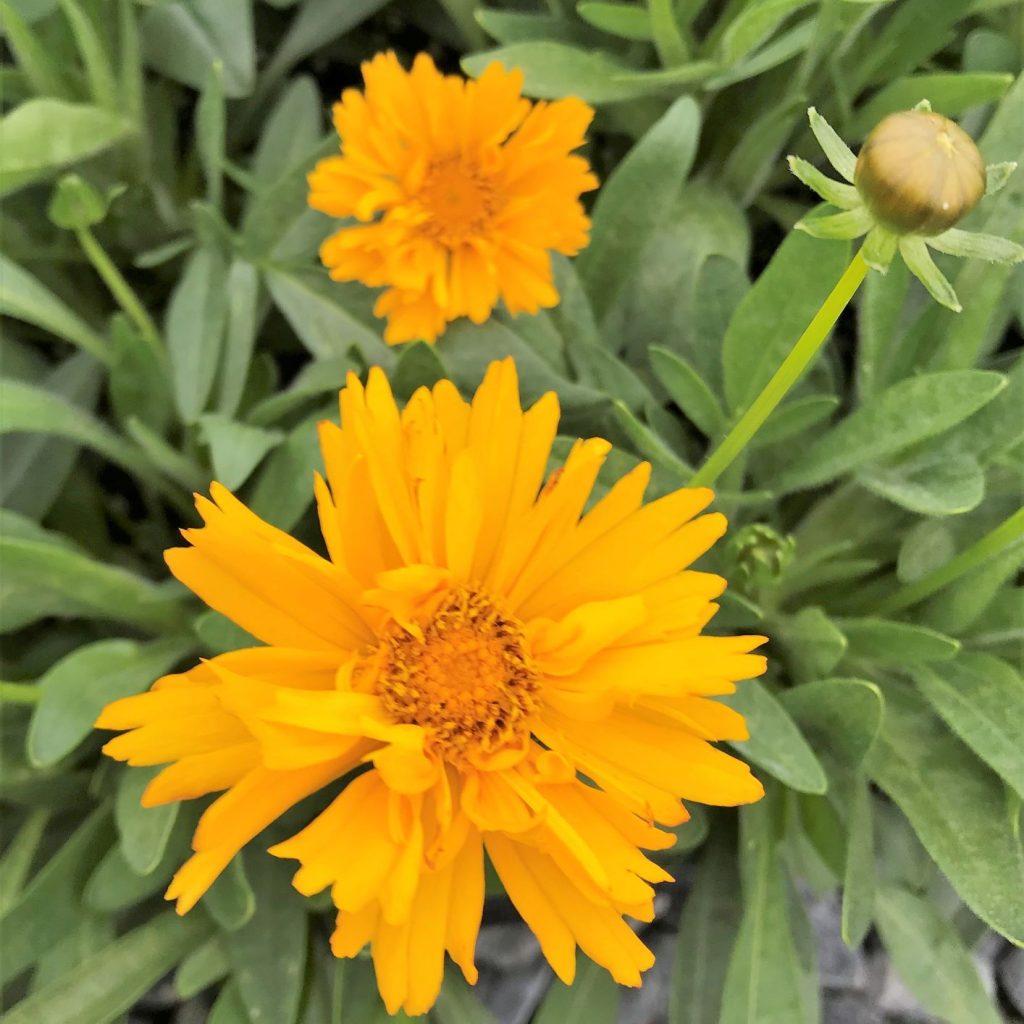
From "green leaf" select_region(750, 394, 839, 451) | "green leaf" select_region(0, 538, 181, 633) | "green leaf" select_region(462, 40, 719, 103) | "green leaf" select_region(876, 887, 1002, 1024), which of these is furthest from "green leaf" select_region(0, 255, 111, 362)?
"green leaf" select_region(876, 887, 1002, 1024)

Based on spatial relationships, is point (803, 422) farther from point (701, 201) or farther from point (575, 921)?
point (575, 921)

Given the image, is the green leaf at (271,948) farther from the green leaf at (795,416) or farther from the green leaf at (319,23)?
the green leaf at (319,23)

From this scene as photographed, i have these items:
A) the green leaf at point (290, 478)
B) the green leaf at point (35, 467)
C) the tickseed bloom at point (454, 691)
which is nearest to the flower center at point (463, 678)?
the tickseed bloom at point (454, 691)

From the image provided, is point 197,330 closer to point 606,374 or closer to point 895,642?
point 606,374

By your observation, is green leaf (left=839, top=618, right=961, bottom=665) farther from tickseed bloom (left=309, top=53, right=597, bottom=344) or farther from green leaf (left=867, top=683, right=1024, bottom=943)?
tickseed bloom (left=309, top=53, right=597, bottom=344)

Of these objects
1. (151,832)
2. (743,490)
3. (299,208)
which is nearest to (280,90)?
(299,208)

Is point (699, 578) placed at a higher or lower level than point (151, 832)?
higher
